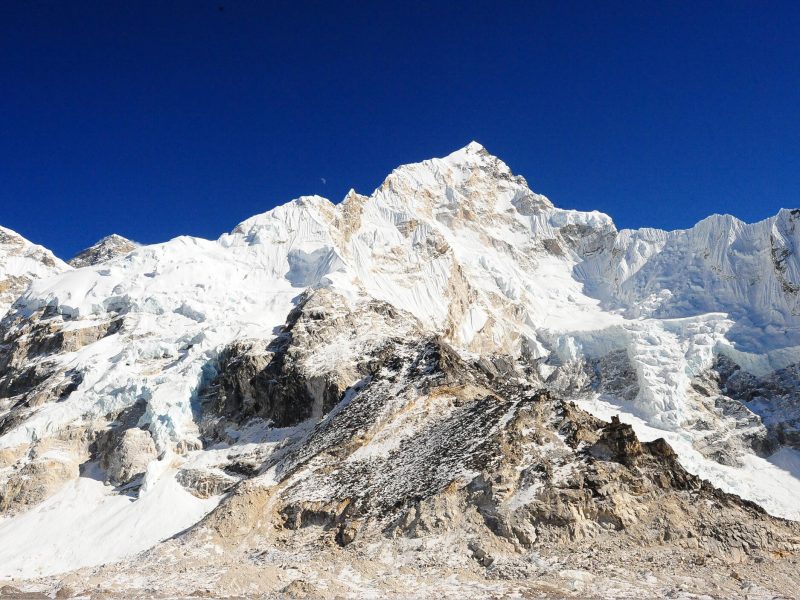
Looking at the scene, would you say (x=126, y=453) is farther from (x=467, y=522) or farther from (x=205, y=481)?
(x=467, y=522)

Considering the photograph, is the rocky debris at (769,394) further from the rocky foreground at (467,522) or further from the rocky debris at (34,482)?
the rocky debris at (34,482)

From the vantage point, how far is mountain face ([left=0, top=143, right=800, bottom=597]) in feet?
94.3

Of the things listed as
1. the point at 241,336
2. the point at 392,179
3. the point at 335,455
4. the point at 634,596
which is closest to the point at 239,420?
the point at 241,336

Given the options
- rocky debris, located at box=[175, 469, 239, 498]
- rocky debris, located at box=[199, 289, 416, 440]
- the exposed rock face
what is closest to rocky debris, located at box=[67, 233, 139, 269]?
the exposed rock face

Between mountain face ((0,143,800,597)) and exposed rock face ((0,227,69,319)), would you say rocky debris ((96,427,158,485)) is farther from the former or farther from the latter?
exposed rock face ((0,227,69,319))

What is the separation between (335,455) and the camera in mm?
43281

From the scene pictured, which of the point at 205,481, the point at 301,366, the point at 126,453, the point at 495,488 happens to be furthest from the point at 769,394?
the point at 126,453

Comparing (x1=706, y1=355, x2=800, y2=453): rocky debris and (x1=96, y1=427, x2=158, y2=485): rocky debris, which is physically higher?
(x1=706, y1=355, x2=800, y2=453): rocky debris

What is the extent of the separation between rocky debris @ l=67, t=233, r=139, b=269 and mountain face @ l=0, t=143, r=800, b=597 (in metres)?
2.77

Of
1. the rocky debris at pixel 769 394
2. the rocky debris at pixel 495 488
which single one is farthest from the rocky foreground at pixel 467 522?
the rocky debris at pixel 769 394

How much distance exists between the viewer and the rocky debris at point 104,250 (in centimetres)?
16975

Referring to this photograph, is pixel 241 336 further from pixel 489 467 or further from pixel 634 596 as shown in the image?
pixel 634 596

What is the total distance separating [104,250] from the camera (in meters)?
174

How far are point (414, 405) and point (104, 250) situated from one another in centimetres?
15082
